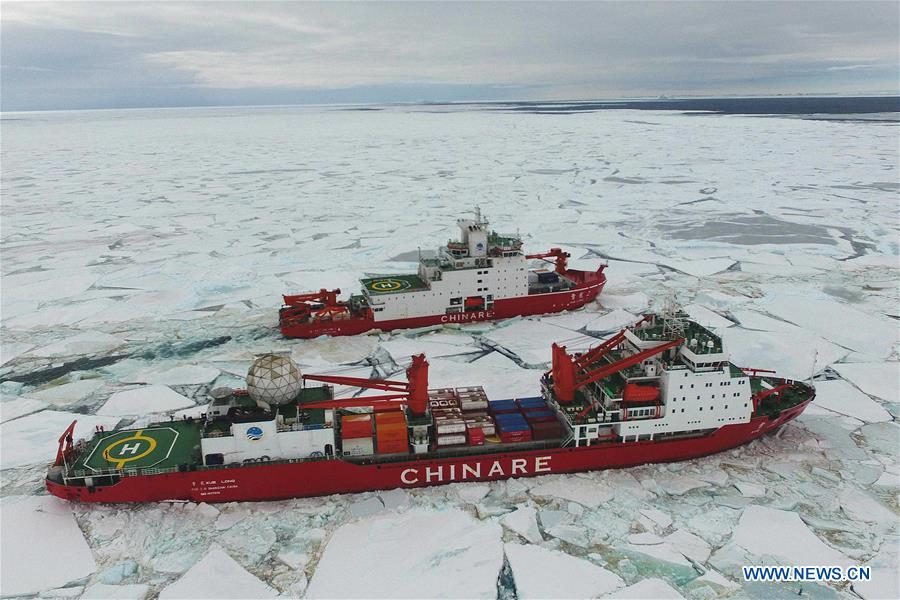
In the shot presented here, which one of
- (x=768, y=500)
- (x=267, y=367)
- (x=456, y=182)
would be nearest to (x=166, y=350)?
(x=267, y=367)

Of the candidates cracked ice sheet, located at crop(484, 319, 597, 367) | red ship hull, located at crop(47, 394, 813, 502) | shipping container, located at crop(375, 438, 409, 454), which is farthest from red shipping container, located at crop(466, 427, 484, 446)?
cracked ice sheet, located at crop(484, 319, 597, 367)

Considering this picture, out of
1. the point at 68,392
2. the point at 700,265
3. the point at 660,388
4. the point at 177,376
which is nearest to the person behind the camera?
the point at 660,388

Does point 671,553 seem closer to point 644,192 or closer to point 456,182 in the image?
point 644,192

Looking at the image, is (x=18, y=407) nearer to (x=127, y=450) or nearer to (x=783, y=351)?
(x=127, y=450)

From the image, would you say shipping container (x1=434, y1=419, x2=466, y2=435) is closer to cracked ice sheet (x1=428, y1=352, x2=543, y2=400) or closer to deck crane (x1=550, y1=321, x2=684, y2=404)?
deck crane (x1=550, y1=321, x2=684, y2=404)

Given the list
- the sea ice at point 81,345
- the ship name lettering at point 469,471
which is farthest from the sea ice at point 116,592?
the sea ice at point 81,345

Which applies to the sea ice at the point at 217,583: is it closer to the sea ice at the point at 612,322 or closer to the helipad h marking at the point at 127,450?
the helipad h marking at the point at 127,450

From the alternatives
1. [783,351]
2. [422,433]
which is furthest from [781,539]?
[783,351]
